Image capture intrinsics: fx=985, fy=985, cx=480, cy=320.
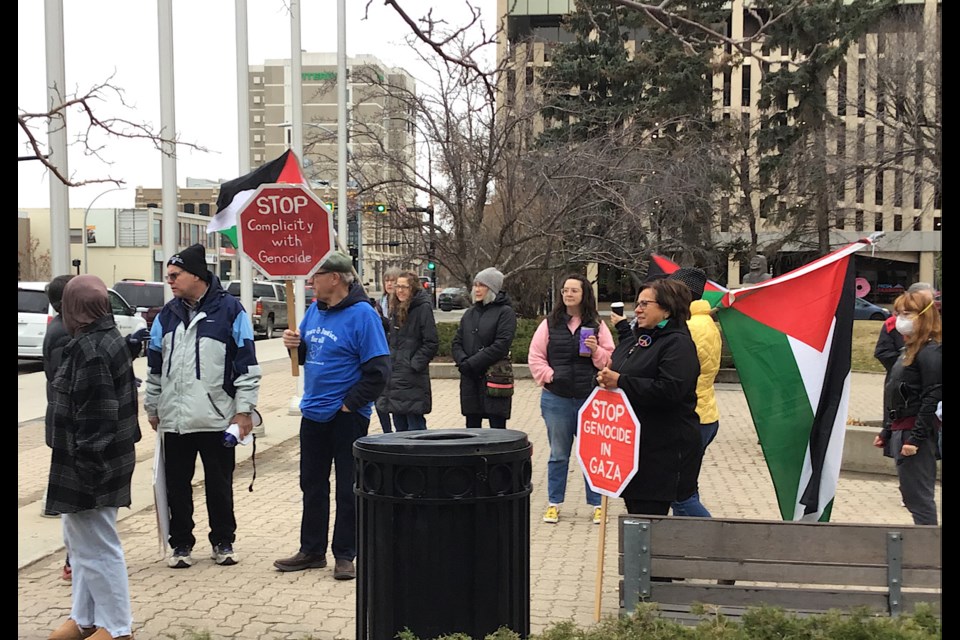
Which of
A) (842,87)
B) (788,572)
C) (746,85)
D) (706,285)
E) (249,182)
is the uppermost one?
(746,85)

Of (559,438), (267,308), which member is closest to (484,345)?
(559,438)

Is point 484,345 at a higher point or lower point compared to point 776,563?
higher

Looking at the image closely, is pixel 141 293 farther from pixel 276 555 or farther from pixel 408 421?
pixel 276 555

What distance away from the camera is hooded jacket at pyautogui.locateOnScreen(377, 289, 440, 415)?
9.11 m

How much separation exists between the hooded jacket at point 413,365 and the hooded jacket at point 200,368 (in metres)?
2.80

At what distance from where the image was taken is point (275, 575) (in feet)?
20.9

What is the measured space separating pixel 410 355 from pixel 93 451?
182 inches

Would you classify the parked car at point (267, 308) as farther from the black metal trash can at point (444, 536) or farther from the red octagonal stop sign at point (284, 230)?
the black metal trash can at point (444, 536)

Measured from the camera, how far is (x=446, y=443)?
411 centimetres

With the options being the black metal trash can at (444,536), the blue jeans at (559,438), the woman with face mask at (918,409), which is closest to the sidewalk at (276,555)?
the blue jeans at (559,438)

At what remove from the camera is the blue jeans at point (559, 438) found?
8.02m

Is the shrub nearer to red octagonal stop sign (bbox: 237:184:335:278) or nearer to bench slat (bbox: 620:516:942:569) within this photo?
bench slat (bbox: 620:516:942:569)

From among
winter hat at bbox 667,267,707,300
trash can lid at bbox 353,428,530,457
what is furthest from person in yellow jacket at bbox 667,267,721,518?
trash can lid at bbox 353,428,530,457

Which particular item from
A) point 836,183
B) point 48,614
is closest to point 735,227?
point 836,183
